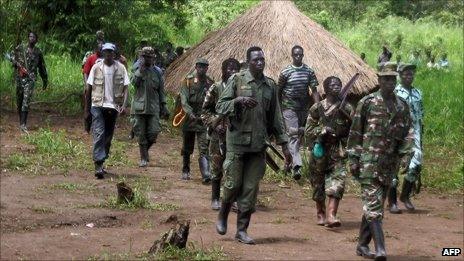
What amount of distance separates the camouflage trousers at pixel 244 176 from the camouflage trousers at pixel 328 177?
1.17 meters

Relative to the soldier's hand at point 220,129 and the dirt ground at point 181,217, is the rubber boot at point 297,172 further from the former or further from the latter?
the soldier's hand at point 220,129

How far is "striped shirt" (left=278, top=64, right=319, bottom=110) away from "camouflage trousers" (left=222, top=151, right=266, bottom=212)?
4155 mm

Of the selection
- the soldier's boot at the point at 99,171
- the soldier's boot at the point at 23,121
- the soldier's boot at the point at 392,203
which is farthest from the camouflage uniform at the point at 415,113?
the soldier's boot at the point at 23,121

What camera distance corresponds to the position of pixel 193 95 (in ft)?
36.7

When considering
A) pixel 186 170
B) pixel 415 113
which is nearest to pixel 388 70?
pixel 415 113

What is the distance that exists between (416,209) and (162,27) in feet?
48.5

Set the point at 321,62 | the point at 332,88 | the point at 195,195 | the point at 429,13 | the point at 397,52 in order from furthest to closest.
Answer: the point at 429,13, the point at 397,52, the point at 321,62, the point at 195,195, the point at 332,88

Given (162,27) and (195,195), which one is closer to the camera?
(195,195)

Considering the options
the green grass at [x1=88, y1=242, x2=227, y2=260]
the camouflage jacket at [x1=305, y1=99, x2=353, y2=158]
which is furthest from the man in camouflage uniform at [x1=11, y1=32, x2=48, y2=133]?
the green grass at [x1=88, y1=242, x2=227, y2=260]

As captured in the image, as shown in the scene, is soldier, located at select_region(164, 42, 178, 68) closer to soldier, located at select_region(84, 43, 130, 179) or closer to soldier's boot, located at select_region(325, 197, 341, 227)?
soldier, located at select_region(84, 43, 130, 179)

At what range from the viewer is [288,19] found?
17.5 m

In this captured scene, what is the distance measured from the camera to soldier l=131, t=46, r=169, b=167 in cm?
1227

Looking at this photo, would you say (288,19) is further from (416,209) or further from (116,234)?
(116,234)

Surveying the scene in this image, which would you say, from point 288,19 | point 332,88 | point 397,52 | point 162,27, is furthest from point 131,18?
point 332,88
